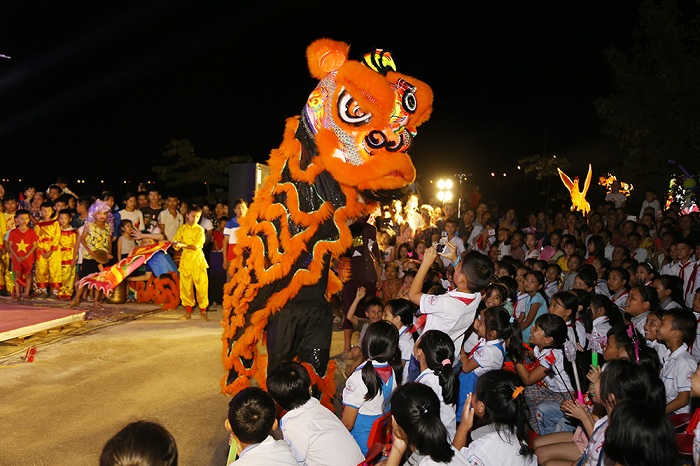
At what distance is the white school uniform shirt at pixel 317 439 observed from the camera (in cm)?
289

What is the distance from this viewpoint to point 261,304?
175 inches

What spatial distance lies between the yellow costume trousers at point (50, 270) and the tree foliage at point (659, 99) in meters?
9.98


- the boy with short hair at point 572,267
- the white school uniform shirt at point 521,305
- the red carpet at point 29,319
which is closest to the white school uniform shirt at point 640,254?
the boy with short hair at point 572,267

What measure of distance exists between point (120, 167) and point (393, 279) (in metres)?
16.5

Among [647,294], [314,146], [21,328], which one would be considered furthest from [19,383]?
[647,294]

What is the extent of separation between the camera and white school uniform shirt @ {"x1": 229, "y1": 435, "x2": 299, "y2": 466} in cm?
245

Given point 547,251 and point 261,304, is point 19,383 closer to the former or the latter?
point 261,304

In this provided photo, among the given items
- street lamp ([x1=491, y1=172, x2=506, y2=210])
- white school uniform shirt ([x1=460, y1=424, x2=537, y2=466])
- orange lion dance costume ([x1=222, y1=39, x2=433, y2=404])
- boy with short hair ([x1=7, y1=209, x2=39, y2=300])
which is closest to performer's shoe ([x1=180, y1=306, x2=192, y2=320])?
boy with short hair ([x1=7, y1=209, x2=39, y2=300])

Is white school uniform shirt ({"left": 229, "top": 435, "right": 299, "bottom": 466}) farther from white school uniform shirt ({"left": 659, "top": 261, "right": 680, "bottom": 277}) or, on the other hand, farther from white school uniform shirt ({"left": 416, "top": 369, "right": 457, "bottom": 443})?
white school uniform shirt ({"left": 659, "top": 261, "right": 680, "bottom": 277})

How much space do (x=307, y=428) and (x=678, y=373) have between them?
2.41 m

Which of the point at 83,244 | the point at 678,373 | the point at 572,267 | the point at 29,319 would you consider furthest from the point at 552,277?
the point at 83,244

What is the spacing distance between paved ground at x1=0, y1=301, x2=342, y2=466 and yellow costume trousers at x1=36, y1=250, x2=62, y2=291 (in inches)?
90.8

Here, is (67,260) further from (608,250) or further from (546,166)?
(546,166)

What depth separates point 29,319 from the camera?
6.78 m
